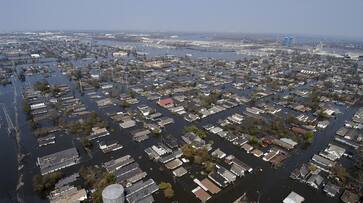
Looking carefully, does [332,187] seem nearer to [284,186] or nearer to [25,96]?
[284,186]

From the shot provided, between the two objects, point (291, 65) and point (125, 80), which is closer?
point (125, 80)

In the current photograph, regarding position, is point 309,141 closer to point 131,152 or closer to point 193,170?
point 193,170

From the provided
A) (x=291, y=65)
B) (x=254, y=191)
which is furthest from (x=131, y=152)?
(x=291, y=65)

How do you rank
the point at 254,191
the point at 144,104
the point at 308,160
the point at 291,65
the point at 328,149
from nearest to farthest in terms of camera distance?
the point at 254,191
the point at 308,160
the point at 328,149
the point at 144,104
the point at 291,65

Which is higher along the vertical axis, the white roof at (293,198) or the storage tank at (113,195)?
the storage tank at (113,195)

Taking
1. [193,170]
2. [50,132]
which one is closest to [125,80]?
[50,132]

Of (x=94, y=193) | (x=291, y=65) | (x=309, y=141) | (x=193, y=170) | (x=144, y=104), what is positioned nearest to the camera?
(x=94, y=193)

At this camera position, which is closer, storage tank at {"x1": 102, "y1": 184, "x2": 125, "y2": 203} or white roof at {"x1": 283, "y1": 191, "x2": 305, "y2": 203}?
storage tank at {"x1": 102, "y1": 184, "x2": 125, "y2": 203}

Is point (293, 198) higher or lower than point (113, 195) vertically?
lower

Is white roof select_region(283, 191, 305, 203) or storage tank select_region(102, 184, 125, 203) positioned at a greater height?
storage tank select_region(102, 184, 125, 203)

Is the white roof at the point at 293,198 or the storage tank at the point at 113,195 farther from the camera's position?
the white roof at the point at 293,198

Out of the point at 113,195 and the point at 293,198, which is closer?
the point at 113,195
